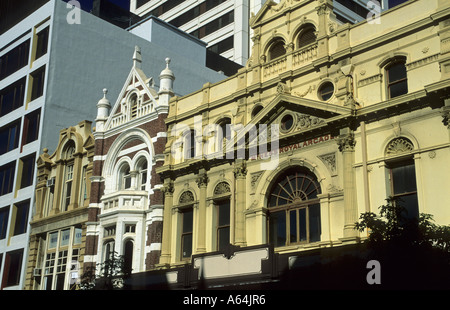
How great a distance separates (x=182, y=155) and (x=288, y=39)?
8.16 metres

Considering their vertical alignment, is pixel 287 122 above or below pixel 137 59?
below

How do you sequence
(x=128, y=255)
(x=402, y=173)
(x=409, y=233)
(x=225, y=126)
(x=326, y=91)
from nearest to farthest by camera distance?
(x=409, y=233) → (x=402, y=173) → (x=326, y=91) → (x=225, y=126) → (x=128, y=255)

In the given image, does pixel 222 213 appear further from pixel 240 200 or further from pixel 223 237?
pixel 240 200

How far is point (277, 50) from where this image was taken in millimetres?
30406

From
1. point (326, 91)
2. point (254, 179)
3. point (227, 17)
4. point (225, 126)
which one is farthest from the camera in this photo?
point (227, 17)

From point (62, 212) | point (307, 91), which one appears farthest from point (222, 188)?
point (62, 212)

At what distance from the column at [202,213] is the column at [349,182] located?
25.7ft

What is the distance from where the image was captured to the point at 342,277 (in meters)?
21.6

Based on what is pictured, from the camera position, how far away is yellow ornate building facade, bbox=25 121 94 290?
120 ft

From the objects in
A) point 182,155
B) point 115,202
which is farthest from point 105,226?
point 182,155

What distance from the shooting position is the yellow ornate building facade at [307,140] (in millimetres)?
23688

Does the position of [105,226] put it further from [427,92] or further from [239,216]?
[427,92]

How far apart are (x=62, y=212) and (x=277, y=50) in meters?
16.9

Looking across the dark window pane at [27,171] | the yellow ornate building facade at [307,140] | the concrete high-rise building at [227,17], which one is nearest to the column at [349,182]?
the yellow ornate building facade at [307,140]
